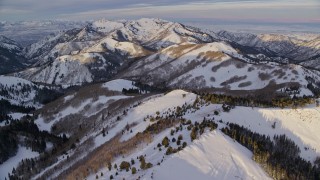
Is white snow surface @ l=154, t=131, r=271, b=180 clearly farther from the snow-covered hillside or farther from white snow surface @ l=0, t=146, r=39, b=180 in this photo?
white snow surface @ l=0, t=146, r=39, b=180

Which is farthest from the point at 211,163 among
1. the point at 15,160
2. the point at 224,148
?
the point at 15,160

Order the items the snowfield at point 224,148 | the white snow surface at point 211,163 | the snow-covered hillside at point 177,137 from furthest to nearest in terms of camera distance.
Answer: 1. the snow-covered hillside at point 177,137
2. the snowfield at point 224,148
3. the white snow surface at point 211,163

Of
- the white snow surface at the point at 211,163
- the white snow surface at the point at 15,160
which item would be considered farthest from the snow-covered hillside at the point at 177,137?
the white snow surface at the point at 15,160

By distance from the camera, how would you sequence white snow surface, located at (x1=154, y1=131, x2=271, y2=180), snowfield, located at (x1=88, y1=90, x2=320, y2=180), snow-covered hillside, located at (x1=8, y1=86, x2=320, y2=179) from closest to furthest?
white snow surface, located at (x1=154, y1=131, x2=271, y2=180) < snowfield, located at (x1=88, y1=90, x2=320, y2=180) < snow-covered hillside, located at (x1=8, y1=86, x2=320, y2=179)

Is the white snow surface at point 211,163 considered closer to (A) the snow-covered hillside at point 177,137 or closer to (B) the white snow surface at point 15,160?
(A) the snow-covered hillside at point 177,137

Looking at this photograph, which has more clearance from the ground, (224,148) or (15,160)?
(224,148)

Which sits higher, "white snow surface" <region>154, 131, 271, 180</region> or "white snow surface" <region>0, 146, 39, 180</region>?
A: "white snow surface" <region>154, 131, 271, 180</region>

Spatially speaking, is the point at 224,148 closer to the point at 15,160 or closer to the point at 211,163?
the point at 211,163

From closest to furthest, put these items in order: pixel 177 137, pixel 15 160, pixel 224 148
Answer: pixel 224 148, pixel 177 137, pixel 15 160

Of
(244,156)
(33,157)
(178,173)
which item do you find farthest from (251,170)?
(33,157)

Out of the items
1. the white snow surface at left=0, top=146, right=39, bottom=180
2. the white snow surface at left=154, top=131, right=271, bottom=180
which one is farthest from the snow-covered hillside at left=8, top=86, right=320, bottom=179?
the white snow surface at left=0, top=146, right=39, bottom=180

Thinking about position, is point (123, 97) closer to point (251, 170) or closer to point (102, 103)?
point (102, 103)
